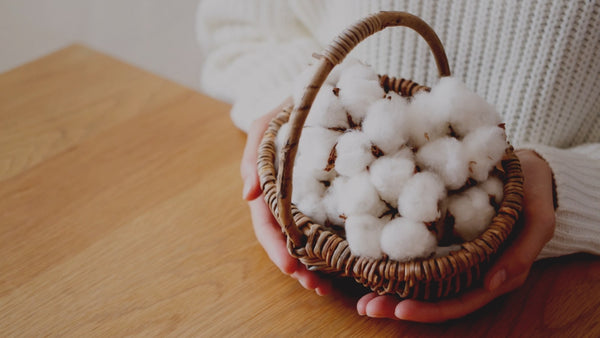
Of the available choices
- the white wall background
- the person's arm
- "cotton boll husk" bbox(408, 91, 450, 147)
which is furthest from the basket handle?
the white wall background

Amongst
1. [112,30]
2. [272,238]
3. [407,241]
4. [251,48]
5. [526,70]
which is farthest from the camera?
[112,30]

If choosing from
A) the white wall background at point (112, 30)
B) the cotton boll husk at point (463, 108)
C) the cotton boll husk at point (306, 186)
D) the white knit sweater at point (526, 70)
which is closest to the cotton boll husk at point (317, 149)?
the cotton boll husk at point (306, 186)

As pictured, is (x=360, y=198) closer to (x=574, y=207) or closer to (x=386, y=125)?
(x=386, y=125)

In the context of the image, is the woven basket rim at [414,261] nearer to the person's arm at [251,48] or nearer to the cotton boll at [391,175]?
the cotton boll at [391,175]

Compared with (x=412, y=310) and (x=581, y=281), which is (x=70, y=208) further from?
(x=581, y=281)

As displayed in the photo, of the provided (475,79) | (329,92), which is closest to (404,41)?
(475,79)

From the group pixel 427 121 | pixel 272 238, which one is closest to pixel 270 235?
pixel 272 238
